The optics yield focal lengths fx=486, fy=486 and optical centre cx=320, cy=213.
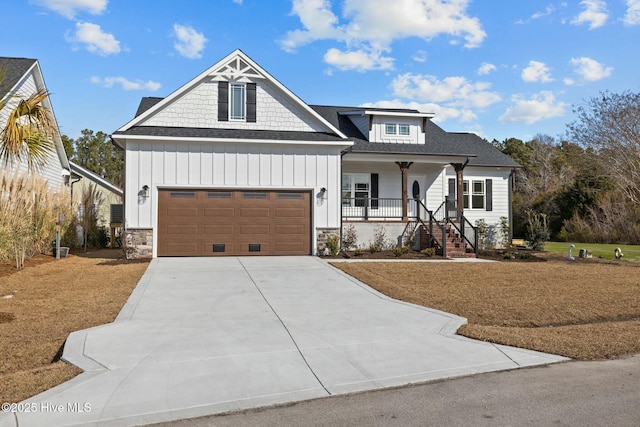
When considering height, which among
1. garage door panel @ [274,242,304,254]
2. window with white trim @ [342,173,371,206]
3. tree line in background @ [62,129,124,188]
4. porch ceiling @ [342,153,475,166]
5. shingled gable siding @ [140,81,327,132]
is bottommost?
garage door panel @ [274,242,304,254]

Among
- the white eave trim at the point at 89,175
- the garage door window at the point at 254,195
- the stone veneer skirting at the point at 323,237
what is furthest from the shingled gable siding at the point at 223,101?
the white eave trim at the point at 89,175

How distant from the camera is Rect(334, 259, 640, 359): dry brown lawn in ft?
22.1

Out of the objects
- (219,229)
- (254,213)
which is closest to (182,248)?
(219,229)

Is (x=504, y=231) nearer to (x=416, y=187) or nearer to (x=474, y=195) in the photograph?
(x=474, y=195)

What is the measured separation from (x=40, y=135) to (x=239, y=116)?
7.60 metres

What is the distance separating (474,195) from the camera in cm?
2434

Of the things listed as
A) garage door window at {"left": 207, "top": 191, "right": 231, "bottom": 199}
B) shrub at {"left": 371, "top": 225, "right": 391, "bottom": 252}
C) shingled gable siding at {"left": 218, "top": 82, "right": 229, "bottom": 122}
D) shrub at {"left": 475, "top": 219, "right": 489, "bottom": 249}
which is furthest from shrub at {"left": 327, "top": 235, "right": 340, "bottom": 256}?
shrub at {"left": 475, "top": 219, "right": 489, "bottom": 249}

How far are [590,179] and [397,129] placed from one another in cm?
1292

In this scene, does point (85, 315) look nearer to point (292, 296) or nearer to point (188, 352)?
point (188, 352)

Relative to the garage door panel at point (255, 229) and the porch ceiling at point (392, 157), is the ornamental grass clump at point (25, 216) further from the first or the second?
the porch ceiling at point (392, 157)

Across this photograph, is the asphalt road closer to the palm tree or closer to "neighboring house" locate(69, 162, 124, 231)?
the palm tree

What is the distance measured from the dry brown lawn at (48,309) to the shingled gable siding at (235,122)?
5.35m

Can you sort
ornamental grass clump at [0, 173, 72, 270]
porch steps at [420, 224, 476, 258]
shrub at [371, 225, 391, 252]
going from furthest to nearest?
shrub at [371, 225, 391, 252] < porch steps at [420, 224, 476, 258] < ornamental grass clump at [0, 173, 72, 270]

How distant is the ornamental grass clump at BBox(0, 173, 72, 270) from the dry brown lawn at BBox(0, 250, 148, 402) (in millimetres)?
571
